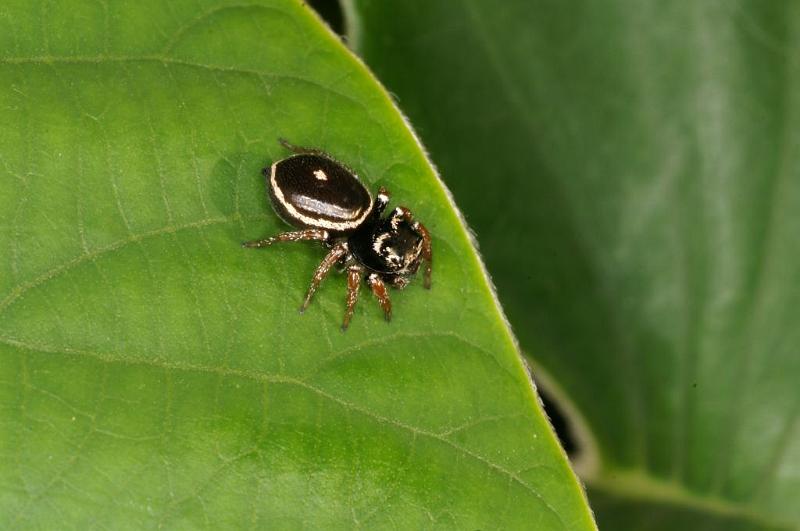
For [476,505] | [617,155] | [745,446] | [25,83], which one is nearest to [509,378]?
[476,505]

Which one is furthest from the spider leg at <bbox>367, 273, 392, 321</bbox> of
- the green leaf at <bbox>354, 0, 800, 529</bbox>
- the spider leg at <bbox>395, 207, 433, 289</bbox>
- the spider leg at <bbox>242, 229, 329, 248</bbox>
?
the green leaf at <bbox>354, 0, 800, 529</bbox>

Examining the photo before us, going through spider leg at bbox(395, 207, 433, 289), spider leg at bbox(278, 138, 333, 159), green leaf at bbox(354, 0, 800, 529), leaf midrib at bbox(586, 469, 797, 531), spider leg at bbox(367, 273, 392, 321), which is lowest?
leaf midrib at bbox(586, 469, 797, 531)

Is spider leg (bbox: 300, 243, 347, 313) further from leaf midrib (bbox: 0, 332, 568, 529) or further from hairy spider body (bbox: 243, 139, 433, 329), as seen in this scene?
leaf midrib (bbox: 0, 332, 568, 529)

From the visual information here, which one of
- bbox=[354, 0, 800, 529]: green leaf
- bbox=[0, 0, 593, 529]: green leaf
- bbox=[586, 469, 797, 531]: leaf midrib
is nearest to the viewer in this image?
bbox=[0, 0, 593, 529]: green leaf

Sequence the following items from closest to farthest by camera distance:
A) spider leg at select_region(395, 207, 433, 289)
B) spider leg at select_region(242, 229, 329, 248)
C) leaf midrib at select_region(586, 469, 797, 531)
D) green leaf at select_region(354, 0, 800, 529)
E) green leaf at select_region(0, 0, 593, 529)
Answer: green leaf at select_region(0, 0, 593, 529) < spider leg at select_region(242, 229, 329, 248) < spider leg at select_region(395, 207, 433, 289) < green leaf at select_region(354, 0, 800, 529) < leaf midrib at select_region(586, 469, 797, 531)

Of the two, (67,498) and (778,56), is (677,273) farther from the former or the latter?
(67,498)

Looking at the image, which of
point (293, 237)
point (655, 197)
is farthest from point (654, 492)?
point (293, 237)

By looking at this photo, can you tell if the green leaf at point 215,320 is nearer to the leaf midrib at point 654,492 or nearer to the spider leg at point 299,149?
the spider leg at point 299,149

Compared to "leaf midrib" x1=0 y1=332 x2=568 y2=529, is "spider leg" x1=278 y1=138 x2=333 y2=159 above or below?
above
